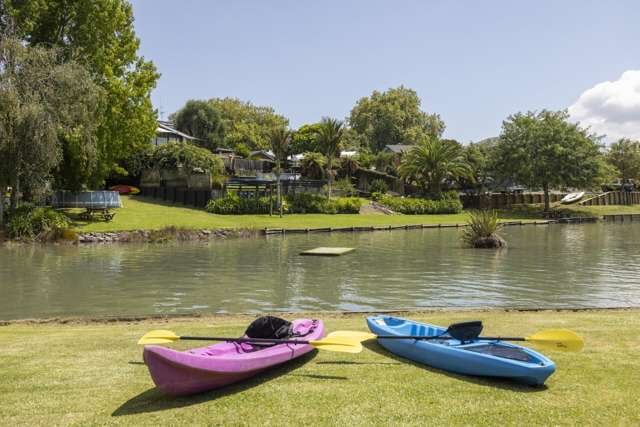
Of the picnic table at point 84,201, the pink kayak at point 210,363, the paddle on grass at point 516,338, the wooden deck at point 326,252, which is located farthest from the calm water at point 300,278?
the picnic table at point 84,201

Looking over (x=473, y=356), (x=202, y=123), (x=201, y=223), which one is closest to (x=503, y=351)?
(x=473, y=356)

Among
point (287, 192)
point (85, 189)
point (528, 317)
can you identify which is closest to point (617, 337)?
point (528, 317)

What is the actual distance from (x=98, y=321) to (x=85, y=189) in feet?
102

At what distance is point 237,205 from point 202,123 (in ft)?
146

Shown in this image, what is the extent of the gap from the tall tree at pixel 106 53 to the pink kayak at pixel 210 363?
32465 millimetres

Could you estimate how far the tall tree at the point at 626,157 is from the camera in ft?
290

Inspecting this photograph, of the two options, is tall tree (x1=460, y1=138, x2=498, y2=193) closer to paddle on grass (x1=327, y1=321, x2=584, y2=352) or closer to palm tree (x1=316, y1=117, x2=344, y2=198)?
palm tree (x1=316, y1=117, x2=344, y2=198)

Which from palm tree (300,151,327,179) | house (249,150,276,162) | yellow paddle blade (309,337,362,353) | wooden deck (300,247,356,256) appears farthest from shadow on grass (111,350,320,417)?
house (249,150,276,162)

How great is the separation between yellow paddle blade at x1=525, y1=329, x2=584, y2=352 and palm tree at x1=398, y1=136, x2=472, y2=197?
2249 inches

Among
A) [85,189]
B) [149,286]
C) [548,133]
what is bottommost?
[149,286]

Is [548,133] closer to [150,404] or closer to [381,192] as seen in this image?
[381,192]

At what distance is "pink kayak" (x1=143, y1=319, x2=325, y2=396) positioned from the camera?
5965 mm

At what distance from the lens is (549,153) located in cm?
6184

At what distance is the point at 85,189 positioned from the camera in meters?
40.3
